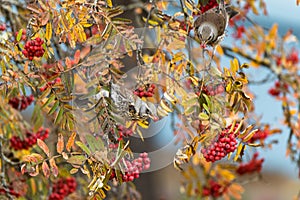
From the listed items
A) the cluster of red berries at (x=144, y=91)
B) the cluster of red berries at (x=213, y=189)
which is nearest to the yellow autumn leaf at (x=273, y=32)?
the cluster of red berries at (x=213, y=189)

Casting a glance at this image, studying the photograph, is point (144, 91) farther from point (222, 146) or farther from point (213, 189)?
point (213, 189)

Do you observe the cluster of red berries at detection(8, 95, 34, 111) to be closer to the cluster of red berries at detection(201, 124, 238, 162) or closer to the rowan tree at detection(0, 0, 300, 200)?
the rowan tree at detection(0, 0, 300, 200)

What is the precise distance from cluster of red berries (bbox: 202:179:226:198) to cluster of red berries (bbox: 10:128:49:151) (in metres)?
0.58

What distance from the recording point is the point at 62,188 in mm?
1232

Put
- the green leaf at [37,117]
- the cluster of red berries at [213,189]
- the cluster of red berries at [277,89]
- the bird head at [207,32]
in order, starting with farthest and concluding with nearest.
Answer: the cluster of red berries at [277,89], the cluster of red berries at [213,189], the green leaf at [37,117], the bird head at [207,32]

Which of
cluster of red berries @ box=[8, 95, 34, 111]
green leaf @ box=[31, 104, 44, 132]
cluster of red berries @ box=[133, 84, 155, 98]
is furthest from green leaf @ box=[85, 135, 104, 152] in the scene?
cluster of red berries @ box=[8, 95, 34, 111]

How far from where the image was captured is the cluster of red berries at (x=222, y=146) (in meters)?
0.69

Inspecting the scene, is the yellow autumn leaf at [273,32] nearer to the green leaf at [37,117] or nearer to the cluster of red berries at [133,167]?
the green leaf at [37,117]

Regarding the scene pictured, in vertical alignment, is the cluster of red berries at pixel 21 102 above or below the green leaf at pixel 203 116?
above

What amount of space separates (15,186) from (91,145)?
0.58m

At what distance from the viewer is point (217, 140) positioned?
2.32 ft

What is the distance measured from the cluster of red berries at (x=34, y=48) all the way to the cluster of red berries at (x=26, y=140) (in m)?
0.43

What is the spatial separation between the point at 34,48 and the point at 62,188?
0.51 m

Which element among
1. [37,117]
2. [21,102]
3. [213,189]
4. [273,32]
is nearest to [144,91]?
[37,117]
